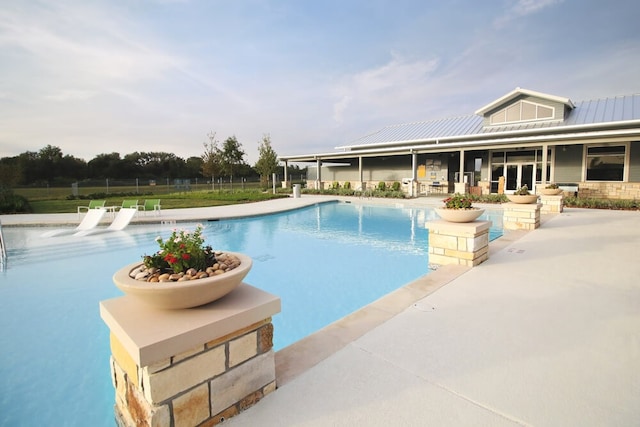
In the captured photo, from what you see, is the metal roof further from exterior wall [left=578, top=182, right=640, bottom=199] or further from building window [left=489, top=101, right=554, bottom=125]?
exterior wall [left=578, top=182, right=640, bottom=199]

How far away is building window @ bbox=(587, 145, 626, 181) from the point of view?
1527cm

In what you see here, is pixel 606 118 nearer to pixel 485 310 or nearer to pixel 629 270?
pixel 629 270

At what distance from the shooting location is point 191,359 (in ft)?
5.36

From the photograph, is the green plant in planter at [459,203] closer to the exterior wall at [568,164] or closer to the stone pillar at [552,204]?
the stone pillar at [552,204]

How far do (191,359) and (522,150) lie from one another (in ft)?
68.2

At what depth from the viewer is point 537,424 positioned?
1722 mm

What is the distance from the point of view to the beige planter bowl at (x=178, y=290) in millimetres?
1702

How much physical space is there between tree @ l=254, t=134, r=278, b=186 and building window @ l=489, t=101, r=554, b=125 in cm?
1747

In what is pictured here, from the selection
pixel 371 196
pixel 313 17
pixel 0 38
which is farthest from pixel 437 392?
pixel 371 196

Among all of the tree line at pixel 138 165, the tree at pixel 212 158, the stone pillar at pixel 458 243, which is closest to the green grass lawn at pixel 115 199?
the tree line at pixel 138 165

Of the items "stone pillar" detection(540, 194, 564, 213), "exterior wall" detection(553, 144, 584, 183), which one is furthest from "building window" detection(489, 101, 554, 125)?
"stone pillar" detection(540, 194, 564, 213)

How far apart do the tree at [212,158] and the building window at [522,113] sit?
72.9 feet

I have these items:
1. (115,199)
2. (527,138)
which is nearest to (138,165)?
(115,199)

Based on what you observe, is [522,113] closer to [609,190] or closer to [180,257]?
[609,190]
